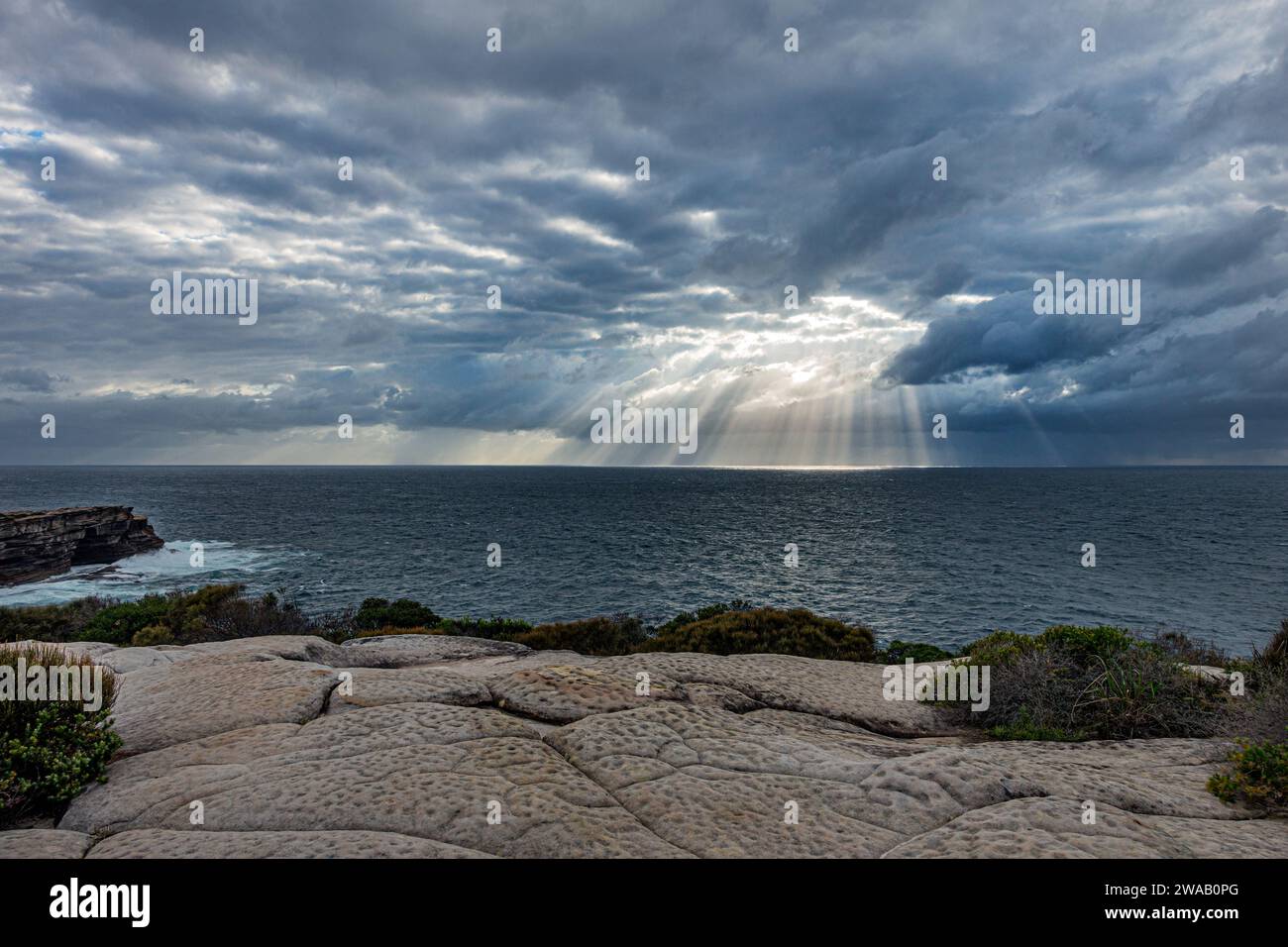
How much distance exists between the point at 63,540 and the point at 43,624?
35.7m

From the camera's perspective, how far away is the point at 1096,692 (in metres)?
11.3

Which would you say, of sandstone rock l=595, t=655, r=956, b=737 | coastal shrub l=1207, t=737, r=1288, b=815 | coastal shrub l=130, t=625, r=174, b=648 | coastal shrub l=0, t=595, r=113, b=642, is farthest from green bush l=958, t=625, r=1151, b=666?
coastal shrub l=0, t=595, r=113, b=642

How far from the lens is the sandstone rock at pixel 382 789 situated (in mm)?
6160

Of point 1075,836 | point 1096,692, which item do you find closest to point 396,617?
point 1096,692

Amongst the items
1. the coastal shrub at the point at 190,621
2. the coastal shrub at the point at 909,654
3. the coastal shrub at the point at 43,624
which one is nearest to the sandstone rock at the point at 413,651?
the coastal shrub at the point at 190,621

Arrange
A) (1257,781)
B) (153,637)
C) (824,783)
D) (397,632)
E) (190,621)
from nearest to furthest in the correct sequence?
(824,783)
(1257,781)
(153,637)
(397,632)
(190,621)

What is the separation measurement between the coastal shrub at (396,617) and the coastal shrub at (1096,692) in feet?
73.0

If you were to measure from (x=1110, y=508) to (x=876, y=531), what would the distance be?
6048cm

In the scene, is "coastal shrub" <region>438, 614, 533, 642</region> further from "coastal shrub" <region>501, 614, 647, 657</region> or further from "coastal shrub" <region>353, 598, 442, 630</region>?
"coastal shrub" <region>353, 598, 442, 630</region>

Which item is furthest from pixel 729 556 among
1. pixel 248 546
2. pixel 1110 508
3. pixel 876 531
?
pixel 1110 508

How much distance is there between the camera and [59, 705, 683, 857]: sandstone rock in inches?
243

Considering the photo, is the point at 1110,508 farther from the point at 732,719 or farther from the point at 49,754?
the point at 49,754

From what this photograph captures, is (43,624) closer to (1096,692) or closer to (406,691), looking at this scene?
(406,691)

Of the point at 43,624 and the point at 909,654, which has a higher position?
the point at 43,624
